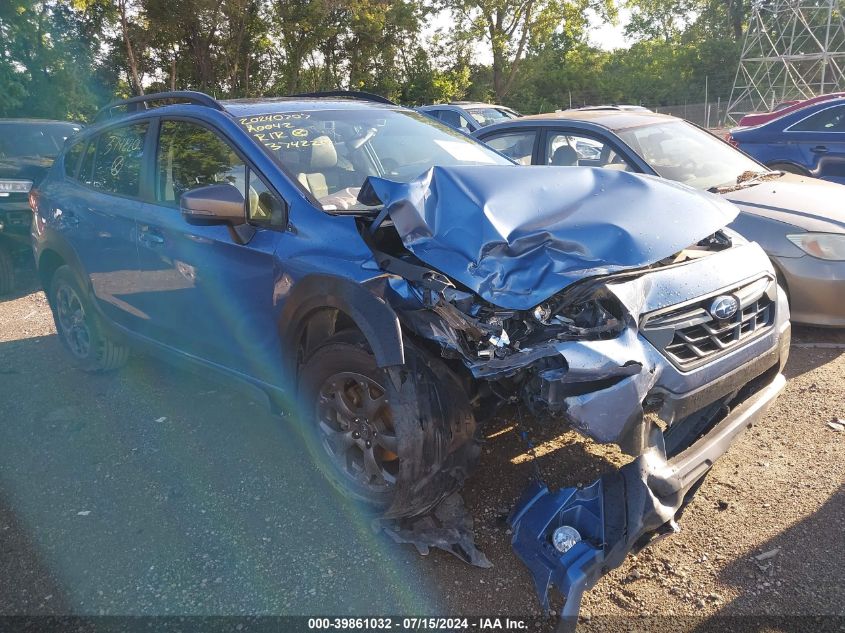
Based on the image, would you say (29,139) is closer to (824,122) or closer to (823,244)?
(823,244)

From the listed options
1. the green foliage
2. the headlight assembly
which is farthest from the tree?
the headlight assembly

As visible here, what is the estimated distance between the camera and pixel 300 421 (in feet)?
10.4

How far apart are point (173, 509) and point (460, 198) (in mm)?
2002

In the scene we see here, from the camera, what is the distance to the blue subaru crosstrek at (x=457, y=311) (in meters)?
2.45

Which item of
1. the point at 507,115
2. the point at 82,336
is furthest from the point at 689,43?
the point at 82,336

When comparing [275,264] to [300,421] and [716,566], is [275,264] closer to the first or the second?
[300,421]

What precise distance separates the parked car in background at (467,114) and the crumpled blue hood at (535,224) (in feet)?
30.7

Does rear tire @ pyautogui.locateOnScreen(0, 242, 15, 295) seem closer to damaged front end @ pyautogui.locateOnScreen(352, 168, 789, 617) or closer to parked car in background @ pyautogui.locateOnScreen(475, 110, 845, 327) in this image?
parked car in background @ pyautogui.locateOnScreen(475, 110, 845, 327)

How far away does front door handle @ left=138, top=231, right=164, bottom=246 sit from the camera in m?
3.79

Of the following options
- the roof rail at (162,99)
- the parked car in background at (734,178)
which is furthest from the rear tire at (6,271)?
the parked car in background at (734,178)

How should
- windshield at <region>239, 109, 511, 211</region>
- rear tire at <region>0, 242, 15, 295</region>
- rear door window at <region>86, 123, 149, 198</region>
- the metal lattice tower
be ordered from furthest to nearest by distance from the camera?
1. the metal lattice tower
2. rear tire at <region>0, 242, 15, 295</region>
3. rear door window at <region>86, 123, 149, 198</region>
4. windshield at <region>239, 109, 511, 211</region>

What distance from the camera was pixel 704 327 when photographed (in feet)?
8.87

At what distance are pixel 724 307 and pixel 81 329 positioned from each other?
4334 millimetres

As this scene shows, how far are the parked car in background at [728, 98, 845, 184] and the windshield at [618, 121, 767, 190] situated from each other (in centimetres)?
299
